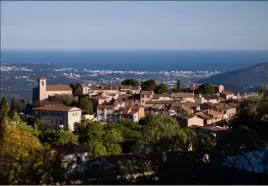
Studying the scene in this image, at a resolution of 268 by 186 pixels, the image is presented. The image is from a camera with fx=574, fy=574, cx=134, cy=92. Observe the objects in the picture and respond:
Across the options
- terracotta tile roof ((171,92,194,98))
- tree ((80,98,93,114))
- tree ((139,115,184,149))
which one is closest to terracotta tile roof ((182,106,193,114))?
terracotta tile roof ((171,92,194,98))

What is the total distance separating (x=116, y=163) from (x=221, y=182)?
1.93 m

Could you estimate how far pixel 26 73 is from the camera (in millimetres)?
52281

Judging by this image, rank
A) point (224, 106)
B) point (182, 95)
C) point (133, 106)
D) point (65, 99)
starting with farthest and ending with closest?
point (182, 95) → point (224, 106) → point (133, 106) → point (65, 99)

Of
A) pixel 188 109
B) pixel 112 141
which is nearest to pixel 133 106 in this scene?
pixel 188 109

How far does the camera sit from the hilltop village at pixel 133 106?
18.9 metres

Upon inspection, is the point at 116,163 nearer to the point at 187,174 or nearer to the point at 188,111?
the point at 187,174

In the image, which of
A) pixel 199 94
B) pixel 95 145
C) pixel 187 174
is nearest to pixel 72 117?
pixel 95 145

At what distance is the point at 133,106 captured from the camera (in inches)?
880

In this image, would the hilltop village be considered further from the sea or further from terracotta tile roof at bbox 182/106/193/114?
the sea

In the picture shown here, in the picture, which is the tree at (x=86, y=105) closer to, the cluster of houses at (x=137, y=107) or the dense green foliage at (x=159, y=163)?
the cluster of houses at (x=137, y=107)

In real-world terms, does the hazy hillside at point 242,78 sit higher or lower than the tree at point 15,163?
lower

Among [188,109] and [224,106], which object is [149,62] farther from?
[188,109]

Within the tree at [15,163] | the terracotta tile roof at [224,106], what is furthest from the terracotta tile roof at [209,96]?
the tree at [15,163]

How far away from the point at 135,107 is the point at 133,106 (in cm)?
48
